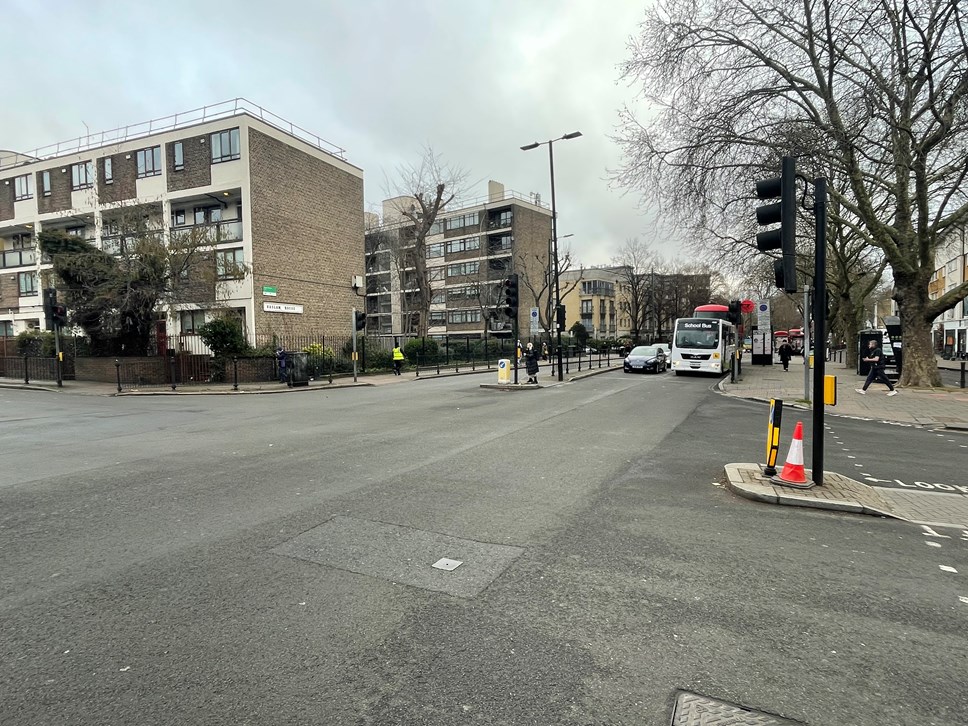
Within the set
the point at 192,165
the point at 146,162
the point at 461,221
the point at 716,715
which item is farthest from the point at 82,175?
the point at 716,715

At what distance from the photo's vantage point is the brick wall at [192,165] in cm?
3092

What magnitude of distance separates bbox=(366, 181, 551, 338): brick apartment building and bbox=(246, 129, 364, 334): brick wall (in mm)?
21173

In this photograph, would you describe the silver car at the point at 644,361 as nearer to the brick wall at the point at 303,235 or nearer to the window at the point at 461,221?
the brick wall at the point at 303,235

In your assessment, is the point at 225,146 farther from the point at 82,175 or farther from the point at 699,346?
the point at 699,346

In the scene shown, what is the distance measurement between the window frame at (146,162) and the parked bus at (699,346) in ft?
101

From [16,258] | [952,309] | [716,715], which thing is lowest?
[716,715]

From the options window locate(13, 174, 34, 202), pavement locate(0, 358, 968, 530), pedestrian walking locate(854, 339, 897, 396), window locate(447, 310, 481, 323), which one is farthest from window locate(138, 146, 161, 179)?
window locate(447, 310, 481, 323)

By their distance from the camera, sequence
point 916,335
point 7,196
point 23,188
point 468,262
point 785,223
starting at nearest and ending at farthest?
point 785,223, point 916,335, point 23,188, point 7,196, point 468,262

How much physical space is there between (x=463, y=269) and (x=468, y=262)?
1.64m

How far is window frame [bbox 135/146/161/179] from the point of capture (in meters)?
32.4

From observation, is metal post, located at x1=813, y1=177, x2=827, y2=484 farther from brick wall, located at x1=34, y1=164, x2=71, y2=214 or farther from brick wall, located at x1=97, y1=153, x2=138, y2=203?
brick wall, located at x1=34, y1=164, x2=71, y2=214

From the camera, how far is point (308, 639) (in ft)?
10.1

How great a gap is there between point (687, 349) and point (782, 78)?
42.5 feet

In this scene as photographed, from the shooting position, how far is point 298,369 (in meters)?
22.7
